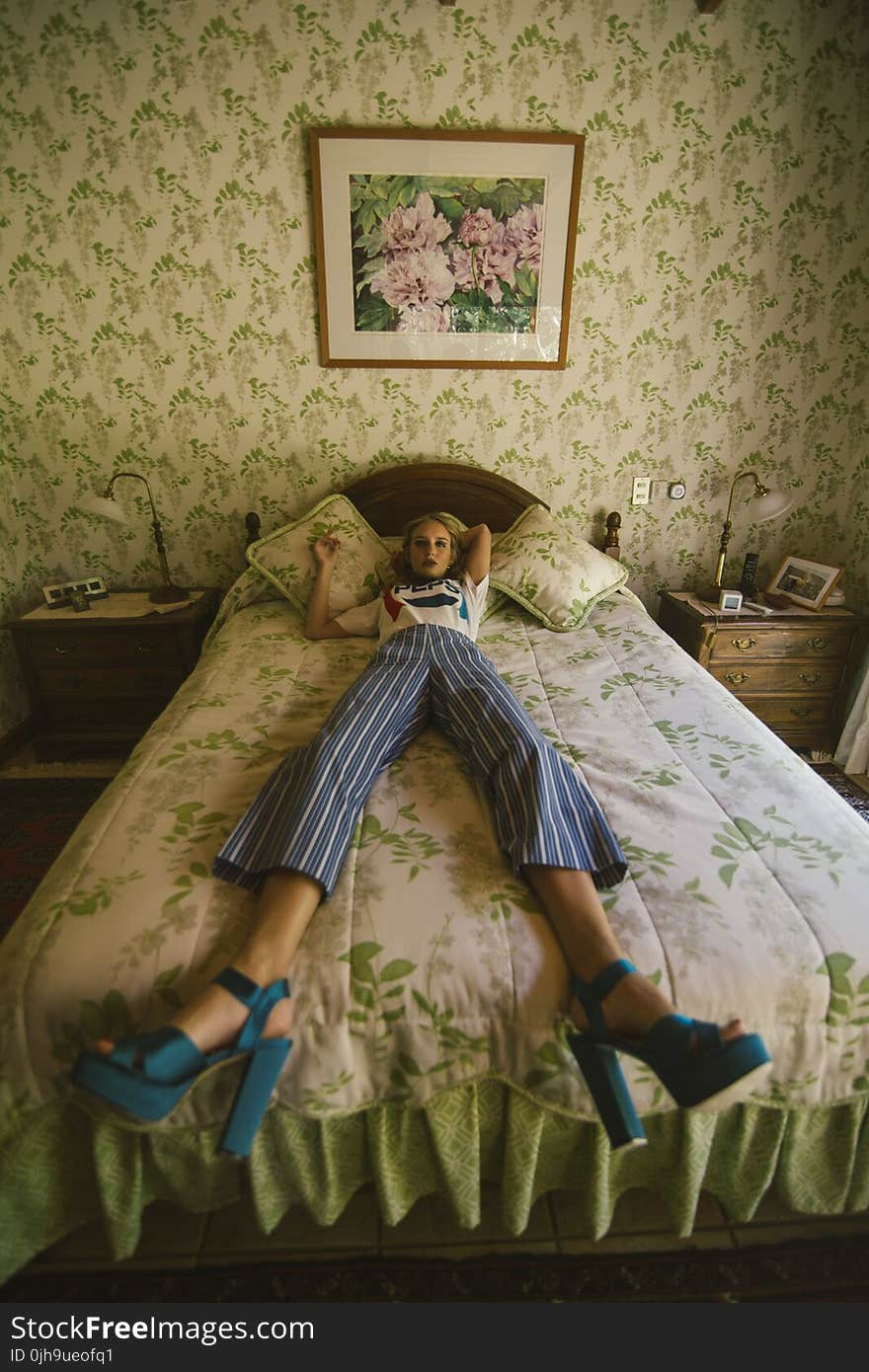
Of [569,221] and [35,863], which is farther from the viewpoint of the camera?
[569,221]

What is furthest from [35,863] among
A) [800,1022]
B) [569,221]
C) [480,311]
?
[569,221]

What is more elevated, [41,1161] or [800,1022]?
[800,1022]

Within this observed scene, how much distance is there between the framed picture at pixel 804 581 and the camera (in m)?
2.56

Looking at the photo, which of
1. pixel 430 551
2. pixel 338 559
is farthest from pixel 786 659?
pixel 338 559

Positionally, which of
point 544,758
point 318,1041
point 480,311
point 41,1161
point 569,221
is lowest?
point 41,1161

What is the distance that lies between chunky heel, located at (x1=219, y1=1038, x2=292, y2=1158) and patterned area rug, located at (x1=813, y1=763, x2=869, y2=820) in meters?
2.25

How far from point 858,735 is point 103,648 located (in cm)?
297

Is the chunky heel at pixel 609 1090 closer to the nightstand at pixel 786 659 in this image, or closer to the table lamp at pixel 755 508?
the nightstand at pixel 786 659

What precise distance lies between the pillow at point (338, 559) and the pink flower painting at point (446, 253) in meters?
0.74

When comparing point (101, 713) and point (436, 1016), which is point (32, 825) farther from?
point (436, 1016)

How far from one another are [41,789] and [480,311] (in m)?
2.51

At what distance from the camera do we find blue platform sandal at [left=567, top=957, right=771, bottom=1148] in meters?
0.86

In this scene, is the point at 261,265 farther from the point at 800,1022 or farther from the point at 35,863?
the point at 800,1022

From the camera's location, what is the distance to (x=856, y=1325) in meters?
1.05
